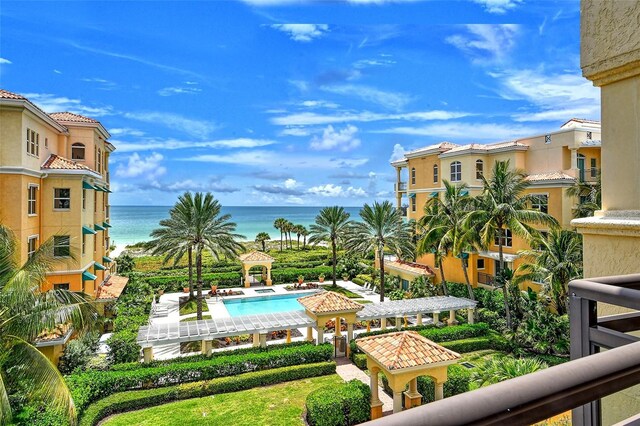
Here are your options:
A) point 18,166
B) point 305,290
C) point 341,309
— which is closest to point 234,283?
point 305,290

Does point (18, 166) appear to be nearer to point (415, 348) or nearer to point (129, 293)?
point (129, 293)

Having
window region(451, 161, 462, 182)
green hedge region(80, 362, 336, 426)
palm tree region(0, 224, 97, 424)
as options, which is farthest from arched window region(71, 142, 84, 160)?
window region(451, 161, 462, 182)

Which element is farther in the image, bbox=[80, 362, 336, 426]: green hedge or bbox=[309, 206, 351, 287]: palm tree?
bbox=[309, 206, 351, 287]: palm tree

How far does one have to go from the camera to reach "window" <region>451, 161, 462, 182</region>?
2790 cm

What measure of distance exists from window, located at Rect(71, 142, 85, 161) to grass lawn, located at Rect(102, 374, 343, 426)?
1541 cm

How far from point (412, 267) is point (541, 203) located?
→ 32.4 ft

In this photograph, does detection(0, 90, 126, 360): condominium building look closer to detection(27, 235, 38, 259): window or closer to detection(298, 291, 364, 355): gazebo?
detection(27, 235, 38, 259): window

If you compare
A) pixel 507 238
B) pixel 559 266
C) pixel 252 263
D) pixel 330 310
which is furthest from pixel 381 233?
pixel 252 263

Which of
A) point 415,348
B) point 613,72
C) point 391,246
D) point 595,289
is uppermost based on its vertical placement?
point 613,72

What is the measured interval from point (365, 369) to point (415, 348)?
4892 mm

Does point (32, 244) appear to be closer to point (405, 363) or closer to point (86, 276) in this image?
point (86, 276)

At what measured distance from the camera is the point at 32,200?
695 inches

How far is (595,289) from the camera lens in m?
1.89

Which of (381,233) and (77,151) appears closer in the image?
(77,151)
